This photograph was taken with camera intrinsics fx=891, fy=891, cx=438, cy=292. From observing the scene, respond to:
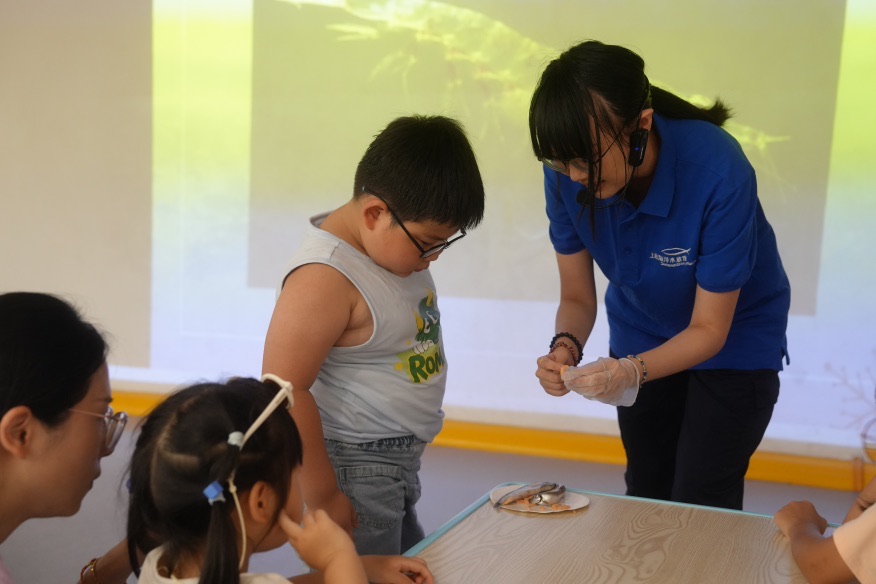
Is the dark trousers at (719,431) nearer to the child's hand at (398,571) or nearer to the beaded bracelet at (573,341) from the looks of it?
the beaded bracelet at (573,341)

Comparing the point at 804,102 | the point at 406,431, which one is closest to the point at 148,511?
the point at 406,431

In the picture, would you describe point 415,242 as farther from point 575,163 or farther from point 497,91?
point 497,91

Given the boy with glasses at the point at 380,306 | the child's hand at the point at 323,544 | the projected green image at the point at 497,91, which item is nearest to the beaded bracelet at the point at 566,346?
the boy with glasses at the point at 380,306

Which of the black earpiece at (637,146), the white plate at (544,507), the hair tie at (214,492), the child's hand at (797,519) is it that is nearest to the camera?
the hair tie at (214,492)

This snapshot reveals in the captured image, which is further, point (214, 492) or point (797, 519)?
point (797, 519)

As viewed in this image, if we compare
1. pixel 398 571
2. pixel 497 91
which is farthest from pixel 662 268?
pixel 497 91

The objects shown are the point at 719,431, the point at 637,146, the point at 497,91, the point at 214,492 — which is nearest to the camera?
the point at 214,492

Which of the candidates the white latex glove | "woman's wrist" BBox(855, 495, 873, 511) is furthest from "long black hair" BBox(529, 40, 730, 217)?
"woman's wrist" BBox(855, 495, 873, 511)

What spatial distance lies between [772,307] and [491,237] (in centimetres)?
210

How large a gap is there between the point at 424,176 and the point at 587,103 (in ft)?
0.93

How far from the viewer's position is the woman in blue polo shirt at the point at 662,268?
145 centimetres

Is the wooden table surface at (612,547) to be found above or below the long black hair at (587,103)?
below

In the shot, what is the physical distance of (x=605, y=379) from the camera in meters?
1.55

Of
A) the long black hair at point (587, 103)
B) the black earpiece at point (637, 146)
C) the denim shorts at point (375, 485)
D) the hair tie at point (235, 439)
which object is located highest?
the long black hair at point (587, 103)
